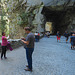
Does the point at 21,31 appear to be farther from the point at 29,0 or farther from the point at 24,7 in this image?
the point at 29,0

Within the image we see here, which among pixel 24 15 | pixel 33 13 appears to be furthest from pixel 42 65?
pixel 24 15

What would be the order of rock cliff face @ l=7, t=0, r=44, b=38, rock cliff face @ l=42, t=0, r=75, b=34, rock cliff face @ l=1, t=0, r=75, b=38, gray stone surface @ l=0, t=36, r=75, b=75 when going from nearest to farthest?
gray stone surface @ l=0, t=36, r=75, b=75, rock cliff face @ l=42, t=0, r=75, b=34, rock cliff face @ l=1, t=0, r=75, b=38, rock cliff face @ l=7, t=0, r=44, b=38

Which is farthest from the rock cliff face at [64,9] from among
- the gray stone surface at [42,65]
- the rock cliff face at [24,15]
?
the gray stone surface at [42,65]

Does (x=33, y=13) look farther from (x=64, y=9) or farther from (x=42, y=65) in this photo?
(x=42, y=65)

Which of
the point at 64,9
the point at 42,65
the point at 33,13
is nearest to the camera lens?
the point at 42,65

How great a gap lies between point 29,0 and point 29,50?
26529 mm

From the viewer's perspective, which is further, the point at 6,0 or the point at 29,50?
the point at 6,0

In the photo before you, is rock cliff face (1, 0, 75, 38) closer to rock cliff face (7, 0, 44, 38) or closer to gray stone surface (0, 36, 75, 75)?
rock cliff face (7, 0, 44, 38)

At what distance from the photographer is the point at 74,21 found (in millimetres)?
28828

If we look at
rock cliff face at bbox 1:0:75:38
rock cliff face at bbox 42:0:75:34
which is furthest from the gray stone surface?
rock cliff face at bbox 42:0:75:34

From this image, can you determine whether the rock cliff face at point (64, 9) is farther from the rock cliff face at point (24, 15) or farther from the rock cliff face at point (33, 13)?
the rock cliff face at point (24, 15)

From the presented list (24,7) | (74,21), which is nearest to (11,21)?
(24,7)

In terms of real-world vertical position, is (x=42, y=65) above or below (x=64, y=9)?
below

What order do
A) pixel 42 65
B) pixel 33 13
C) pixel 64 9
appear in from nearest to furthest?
1. pixel 42 65
2. pixel 64 9
3. pixel 33 13
